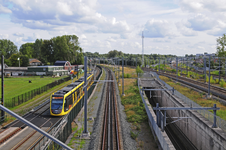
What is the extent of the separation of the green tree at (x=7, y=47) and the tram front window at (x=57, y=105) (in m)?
103

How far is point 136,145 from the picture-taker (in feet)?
52.7

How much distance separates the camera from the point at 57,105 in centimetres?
2075

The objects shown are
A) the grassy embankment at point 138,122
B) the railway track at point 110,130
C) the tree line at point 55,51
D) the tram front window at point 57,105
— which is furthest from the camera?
the tree line at point 55,51

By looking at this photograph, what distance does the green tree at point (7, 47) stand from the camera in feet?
362

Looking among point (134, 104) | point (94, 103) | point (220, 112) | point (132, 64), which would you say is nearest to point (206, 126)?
point (220, 112)

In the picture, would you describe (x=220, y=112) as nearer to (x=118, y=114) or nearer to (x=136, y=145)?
(x=136, y=145)

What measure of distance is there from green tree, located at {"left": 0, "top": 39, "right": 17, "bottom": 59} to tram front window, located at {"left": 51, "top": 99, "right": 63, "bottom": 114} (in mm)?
103399

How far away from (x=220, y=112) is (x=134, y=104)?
484 inches

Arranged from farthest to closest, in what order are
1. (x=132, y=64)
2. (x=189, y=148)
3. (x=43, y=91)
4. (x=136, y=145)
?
(x=132, y=64) < (x=43, y=91) < (x=189, y=148) < (x=136, y=145)

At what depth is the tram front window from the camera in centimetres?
2064

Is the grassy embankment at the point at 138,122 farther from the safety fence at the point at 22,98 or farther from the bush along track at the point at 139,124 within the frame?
the safety fence at the point at 22,98

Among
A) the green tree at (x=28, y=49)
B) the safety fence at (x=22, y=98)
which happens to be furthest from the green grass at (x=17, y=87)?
the green tree at (x=28, y=49)

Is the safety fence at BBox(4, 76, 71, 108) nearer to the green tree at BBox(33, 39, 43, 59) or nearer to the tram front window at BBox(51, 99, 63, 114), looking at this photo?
the tram front window at BBox(51, 99, 63, 114)

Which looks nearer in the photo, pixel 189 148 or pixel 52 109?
pixel 189 148
